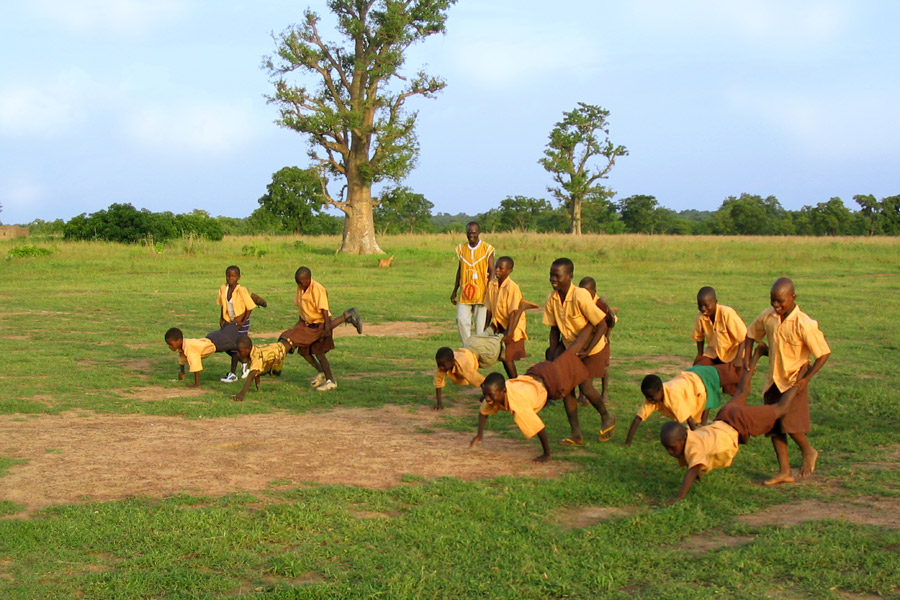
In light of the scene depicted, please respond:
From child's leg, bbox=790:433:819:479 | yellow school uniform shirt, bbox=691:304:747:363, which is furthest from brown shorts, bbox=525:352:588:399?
child's leg, bbox=790:433:819:479

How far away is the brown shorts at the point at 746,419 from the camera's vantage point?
531 centimetres

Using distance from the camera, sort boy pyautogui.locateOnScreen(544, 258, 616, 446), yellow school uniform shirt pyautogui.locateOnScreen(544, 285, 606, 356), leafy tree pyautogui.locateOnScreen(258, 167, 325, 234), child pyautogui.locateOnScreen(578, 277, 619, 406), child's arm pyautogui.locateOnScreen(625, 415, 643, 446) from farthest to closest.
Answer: leafy tree pyautogui.locateOnScreen(258, 167, 325, 234) → child pyautogui.locateOnScreen(578, 277, 619, 406) → yellow school uniform shirt pyautogui.locateOnScreen(544, 285, 606, 356) → boy pyautogui.locateOnScreen(544, 258, 616, 446) → child's arm pyautogui.locateOnScreen(625, 415, 643, 446)

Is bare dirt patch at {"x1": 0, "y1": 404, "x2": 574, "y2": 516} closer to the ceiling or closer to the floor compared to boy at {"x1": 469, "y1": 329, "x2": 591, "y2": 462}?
closer to the floor

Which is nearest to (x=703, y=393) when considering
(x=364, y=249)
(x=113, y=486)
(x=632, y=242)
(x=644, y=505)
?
(x=644, y=505)

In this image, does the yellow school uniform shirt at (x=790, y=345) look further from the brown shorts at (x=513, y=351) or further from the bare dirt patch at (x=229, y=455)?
the brown shorts at (x=513, y=351)

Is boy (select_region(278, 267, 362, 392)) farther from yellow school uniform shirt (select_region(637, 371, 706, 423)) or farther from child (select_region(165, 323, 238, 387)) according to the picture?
yellow school uniform shirt (select_region(637, 371, 706, 423))

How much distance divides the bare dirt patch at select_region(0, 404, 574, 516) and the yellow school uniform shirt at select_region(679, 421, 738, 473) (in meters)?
1.07

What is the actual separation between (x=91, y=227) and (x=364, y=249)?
35.7 feet

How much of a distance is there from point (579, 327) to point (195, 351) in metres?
4.18

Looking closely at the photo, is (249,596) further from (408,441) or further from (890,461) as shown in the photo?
(890,461)

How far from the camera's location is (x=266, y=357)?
859 cm

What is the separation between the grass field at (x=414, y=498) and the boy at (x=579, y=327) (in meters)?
0.22

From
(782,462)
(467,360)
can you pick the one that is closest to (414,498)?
(467,360)

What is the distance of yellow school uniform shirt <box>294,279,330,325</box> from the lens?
8.62m
